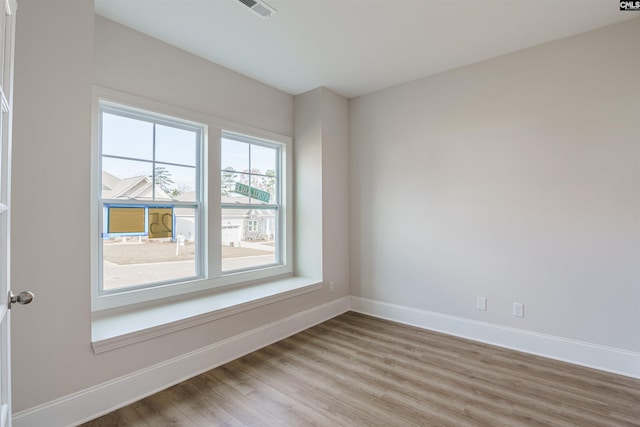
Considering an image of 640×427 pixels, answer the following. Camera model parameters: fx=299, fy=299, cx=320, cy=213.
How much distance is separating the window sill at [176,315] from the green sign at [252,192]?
1033 mm

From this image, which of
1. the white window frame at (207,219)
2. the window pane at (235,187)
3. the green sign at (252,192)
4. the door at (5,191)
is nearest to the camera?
the door at (5,191)

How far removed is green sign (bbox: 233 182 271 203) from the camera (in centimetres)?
340

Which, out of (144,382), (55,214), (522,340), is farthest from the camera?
(522,340)

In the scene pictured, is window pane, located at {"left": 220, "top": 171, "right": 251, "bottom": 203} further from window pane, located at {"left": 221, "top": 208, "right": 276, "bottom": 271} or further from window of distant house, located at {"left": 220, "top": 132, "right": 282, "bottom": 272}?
window pane, located at {"left": 221, "top": 208, "right": 276, "bottom": 271}

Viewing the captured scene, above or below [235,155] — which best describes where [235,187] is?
below

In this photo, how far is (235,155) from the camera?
336 centimetres

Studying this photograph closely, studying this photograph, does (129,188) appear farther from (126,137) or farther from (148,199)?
(126,137)

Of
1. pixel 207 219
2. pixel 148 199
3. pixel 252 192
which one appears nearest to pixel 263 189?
pixel 252 192

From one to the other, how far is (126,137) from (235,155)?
1.08 m

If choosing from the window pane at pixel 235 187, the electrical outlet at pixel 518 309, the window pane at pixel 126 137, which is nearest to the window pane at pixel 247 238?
the window pane at pixel 235 187

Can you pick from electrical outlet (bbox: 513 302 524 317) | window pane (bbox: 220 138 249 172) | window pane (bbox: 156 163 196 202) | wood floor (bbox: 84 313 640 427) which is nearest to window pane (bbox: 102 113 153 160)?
window pane (bbox: 156 163 196 202)

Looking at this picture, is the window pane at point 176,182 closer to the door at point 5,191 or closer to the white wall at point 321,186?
the white wall at point 321,186

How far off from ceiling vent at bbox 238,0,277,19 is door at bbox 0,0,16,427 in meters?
1.35

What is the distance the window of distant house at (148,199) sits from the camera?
7.95 ft
